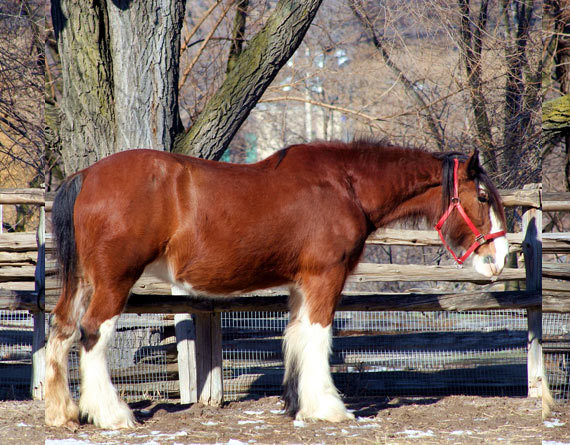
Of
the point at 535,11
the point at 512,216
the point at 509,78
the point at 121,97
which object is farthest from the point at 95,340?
the point at 535,11

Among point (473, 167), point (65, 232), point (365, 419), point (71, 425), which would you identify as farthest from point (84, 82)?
point (365, 419)

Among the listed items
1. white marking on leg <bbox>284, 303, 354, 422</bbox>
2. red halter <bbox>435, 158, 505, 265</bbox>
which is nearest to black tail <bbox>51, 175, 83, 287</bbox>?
white marking on leg <bbox>284, 303, 354, 422</bbox>

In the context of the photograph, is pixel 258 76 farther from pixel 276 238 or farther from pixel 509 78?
pixel 509 78

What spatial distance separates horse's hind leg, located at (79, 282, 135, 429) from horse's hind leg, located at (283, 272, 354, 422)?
49.2 inches

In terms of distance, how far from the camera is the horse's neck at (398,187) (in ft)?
14.8

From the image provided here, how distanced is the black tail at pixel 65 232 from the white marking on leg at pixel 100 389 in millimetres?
462

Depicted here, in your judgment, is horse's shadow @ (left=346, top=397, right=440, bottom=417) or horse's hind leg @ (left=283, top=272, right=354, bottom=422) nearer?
horse's hind leg @ (left=283, top=272, right=354, bottom=422)

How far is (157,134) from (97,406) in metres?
2.24

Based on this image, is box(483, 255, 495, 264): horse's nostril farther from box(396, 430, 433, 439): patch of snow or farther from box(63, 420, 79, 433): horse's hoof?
box(63, 420, 79, 433): horse's hoof

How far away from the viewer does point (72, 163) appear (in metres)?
5.00

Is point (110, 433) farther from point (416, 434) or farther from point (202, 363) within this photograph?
point (416, 434)

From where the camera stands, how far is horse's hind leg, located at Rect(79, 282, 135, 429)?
12.8 ft

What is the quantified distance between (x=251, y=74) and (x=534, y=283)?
3272mm

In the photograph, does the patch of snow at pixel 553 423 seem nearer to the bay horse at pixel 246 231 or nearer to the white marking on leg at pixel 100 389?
the bay horse at pixel 246 231
